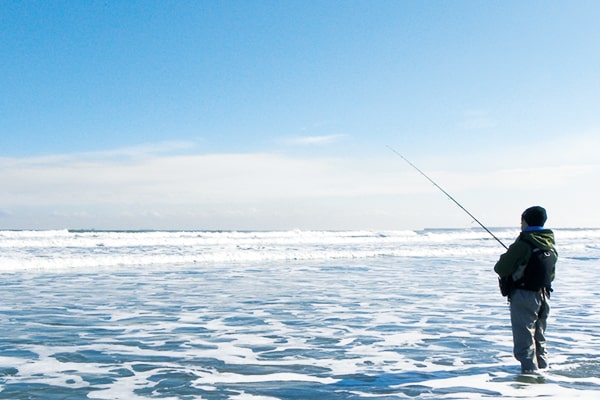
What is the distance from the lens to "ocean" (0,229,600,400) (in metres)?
5.38

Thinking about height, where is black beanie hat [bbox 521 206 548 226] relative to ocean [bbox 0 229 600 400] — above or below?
above

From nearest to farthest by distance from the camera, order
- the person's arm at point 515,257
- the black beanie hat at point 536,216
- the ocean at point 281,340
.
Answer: the ocean at point 281,340, the person's arm at point 515,257, the black beanie hat at point 536,216

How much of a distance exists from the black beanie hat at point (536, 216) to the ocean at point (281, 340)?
151 centimetres

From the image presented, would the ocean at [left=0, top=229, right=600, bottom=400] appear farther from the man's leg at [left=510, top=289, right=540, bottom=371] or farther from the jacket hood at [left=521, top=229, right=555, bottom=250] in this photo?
the jacket hood at [left=521, top=229, right=555, bottom=250]

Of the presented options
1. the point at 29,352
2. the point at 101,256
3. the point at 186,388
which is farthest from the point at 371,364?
the point at 101,256

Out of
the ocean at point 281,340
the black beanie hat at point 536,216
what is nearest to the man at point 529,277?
the black beanie hat at point 536,216

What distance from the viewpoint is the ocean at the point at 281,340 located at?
538cm

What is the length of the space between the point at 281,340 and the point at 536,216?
11.9 feet

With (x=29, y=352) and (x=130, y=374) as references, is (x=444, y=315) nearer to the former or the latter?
(x=130, y=374)

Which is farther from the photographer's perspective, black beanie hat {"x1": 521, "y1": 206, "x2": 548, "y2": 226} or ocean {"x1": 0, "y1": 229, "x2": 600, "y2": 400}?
black beanie hat {"x1": 521, "y1": 206, "x2": 548, "y2": 226}

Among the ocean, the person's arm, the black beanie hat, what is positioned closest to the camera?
the ocean

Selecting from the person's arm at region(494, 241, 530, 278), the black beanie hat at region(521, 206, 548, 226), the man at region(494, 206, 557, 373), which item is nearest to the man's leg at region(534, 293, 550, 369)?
the man at region(494, 206, 557, 373)

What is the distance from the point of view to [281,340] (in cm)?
764

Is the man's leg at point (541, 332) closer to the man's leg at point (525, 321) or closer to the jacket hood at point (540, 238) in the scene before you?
the man's leg at point (525, 321)
